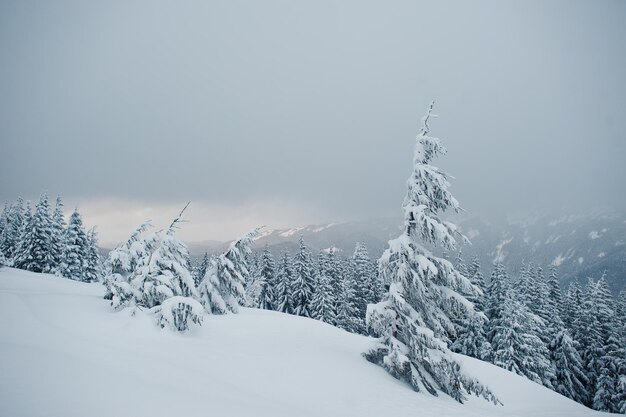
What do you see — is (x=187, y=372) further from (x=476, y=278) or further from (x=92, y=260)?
(x=92, y=260)

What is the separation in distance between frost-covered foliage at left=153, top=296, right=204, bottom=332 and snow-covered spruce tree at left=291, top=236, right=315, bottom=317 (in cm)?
3053

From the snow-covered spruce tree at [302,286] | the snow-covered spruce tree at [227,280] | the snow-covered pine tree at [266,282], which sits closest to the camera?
the snow-covered spruce tree at [227,280]

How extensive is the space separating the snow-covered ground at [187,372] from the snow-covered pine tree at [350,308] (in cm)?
2482

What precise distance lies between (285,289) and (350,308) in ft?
30.8

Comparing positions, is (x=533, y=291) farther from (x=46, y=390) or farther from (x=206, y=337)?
(x=46, y=390)

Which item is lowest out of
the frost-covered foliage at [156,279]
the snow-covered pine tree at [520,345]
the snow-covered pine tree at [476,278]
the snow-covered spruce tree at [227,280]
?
the snow-covered pine tree at [520,345]

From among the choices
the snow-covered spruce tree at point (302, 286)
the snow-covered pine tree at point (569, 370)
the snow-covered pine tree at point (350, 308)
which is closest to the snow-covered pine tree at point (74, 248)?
the snow-covered spruce tree at point (302, 286)

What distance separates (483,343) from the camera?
33.0 metres

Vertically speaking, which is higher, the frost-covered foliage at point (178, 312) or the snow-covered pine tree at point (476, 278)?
the frost-covered foliage at point (178, 312)

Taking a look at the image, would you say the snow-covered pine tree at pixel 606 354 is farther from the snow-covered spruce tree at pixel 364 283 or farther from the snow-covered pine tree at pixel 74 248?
the snow-covered pine tree at pixel 74 248

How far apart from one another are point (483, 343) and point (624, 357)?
1129 cm

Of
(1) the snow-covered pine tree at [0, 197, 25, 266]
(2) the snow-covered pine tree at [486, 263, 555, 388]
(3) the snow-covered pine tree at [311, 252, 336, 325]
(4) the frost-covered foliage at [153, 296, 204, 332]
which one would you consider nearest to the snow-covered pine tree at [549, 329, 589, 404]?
(2) the snow-covered pine tree at [486, 263, 555, 388]

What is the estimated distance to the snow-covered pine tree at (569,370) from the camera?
103 ft

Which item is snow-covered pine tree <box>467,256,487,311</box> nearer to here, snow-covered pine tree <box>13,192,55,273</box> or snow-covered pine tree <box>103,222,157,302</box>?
snow-covered pine tree <box>103,222,157,302</box>
